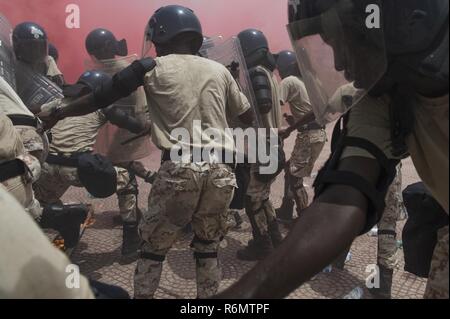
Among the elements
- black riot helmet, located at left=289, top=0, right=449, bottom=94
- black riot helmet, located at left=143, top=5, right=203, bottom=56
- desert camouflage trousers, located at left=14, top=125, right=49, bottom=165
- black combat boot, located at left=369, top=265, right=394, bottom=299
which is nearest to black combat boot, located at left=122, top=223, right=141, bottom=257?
desert camouflage trousers, located at left=14, top=125, right=49, bottom=165

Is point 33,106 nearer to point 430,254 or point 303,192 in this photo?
point 303,192

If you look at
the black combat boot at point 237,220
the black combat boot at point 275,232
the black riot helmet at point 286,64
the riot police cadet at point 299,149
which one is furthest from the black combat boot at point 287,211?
the black riot helmet at point 286,64

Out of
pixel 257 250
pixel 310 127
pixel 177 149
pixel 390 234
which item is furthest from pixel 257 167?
pixel 177 149

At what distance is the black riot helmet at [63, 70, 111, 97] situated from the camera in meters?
2.73

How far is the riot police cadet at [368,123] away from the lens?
1022 mm

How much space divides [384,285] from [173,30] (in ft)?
7.32

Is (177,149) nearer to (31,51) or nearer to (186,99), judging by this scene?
(186,99)

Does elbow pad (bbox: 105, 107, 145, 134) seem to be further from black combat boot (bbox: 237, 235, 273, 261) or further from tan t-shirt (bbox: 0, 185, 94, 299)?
tan t-shirt (bbox: 0, 185, 94, 299)

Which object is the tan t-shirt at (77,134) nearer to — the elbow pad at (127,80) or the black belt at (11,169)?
the elbow pad at (127,80)

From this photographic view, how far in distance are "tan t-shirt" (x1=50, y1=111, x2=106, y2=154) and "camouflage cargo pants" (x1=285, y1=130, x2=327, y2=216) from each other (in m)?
1.98

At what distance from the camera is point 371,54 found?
45.5 inches
